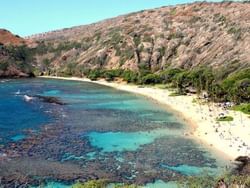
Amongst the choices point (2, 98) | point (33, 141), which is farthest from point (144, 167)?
point (2, 98)

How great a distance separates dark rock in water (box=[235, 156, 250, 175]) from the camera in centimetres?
5750

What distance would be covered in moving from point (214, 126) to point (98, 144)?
79.6 feet

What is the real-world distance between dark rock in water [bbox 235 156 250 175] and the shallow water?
2557mm

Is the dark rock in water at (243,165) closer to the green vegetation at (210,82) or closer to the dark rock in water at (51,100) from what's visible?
the green vegetation at (210,82)

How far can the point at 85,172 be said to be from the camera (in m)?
Answer: 58.7

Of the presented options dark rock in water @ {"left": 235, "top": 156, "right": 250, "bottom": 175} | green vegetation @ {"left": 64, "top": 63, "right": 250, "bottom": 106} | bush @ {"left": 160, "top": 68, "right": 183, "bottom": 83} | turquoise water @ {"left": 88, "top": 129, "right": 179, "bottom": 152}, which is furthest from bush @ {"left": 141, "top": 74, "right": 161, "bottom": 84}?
dark rock in water @ {"left": 235, "top": 156, "right": 250, "bottom": 175}

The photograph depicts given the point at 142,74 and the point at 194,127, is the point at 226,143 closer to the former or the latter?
the point at 194,127

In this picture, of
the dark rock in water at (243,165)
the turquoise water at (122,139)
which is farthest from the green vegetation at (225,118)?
the dark rock in water at (243,165)

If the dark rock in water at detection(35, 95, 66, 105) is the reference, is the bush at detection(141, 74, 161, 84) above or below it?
above

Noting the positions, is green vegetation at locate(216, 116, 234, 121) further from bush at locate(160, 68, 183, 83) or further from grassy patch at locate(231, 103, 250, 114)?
bush at locate(160, 68, 183, 83)

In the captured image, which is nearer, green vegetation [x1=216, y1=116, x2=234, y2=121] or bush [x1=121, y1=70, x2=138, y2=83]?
green vegetation [x1=216, y1=116, x2=234, y2=121]

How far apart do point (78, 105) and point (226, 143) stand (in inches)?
2282

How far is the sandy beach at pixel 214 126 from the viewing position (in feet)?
231

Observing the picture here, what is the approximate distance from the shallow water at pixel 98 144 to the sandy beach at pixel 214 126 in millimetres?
2705
